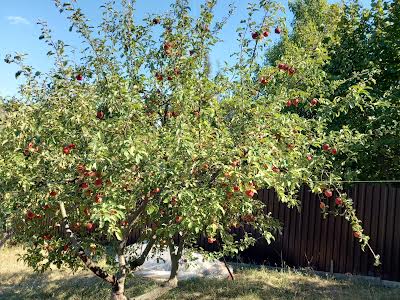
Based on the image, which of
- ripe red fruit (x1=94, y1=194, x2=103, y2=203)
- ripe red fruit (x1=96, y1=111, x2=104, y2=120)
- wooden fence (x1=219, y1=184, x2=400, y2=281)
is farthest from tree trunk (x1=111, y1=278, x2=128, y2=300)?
wooden fence (x1=219, y1=184, x2=400, y2=281)

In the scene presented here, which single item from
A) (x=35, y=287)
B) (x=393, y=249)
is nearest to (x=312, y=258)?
(x=393, y=249)

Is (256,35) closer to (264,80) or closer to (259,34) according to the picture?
(259,34)

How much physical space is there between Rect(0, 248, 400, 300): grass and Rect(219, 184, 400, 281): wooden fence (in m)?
0.42

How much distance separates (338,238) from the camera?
859cm

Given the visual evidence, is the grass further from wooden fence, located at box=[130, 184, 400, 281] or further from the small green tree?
the small green tree

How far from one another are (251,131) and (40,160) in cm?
196

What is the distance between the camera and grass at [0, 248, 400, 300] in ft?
24.0

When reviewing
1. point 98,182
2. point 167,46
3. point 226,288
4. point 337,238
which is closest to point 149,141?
point 98,182

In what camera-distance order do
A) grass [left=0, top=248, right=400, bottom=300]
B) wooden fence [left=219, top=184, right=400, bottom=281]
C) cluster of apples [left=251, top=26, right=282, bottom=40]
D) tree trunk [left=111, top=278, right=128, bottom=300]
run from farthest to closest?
1. wooden fence [left=219, top=184, right=400, bottom=281]
2. grass [left=0, top=248, right=400, bottom=300]
3. tree trunk [left=111, top=278, right=128, bottom=300]
4. cluster of apples [left=251, top=26, right=282, bottom=40]

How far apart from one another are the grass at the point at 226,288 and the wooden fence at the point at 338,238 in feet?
1.37

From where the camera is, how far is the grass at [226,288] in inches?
288

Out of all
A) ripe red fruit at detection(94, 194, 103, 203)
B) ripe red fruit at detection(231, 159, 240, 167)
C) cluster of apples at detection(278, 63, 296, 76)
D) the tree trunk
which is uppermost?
cluster of apples at detection(278, 63, 296, 76)

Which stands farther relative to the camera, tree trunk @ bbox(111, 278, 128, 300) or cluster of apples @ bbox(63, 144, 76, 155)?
tree trunk @ bbox(111, 278, 128, 300)

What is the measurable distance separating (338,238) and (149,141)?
5.78 metres
